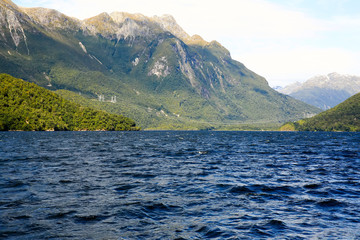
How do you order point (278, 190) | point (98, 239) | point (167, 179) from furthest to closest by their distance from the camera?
point (167, 179) < point (278, 190) < point (98, 239)

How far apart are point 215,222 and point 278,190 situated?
1269cm

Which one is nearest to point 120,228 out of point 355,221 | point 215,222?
point 215,222

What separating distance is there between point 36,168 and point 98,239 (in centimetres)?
2944

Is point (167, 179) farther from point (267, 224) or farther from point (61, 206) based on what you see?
point (267, 224)

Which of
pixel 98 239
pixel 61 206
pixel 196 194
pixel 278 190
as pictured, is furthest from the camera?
pixel 278 190

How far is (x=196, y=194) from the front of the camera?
2714cm

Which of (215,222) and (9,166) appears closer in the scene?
(215,222)

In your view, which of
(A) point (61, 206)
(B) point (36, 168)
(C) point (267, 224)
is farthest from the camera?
(B) point (36, 168)

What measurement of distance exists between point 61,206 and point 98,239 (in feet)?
25.6

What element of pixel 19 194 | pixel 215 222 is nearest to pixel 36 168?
pixel 19 194

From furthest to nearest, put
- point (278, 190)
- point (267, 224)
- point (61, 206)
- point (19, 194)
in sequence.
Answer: point (278, 190)
point (19, 194)
point (61, 206)
point (267, 224)

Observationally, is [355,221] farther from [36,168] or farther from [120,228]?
[36,168]

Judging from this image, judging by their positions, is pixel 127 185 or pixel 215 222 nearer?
pixel 215 222

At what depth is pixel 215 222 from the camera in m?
18.9
